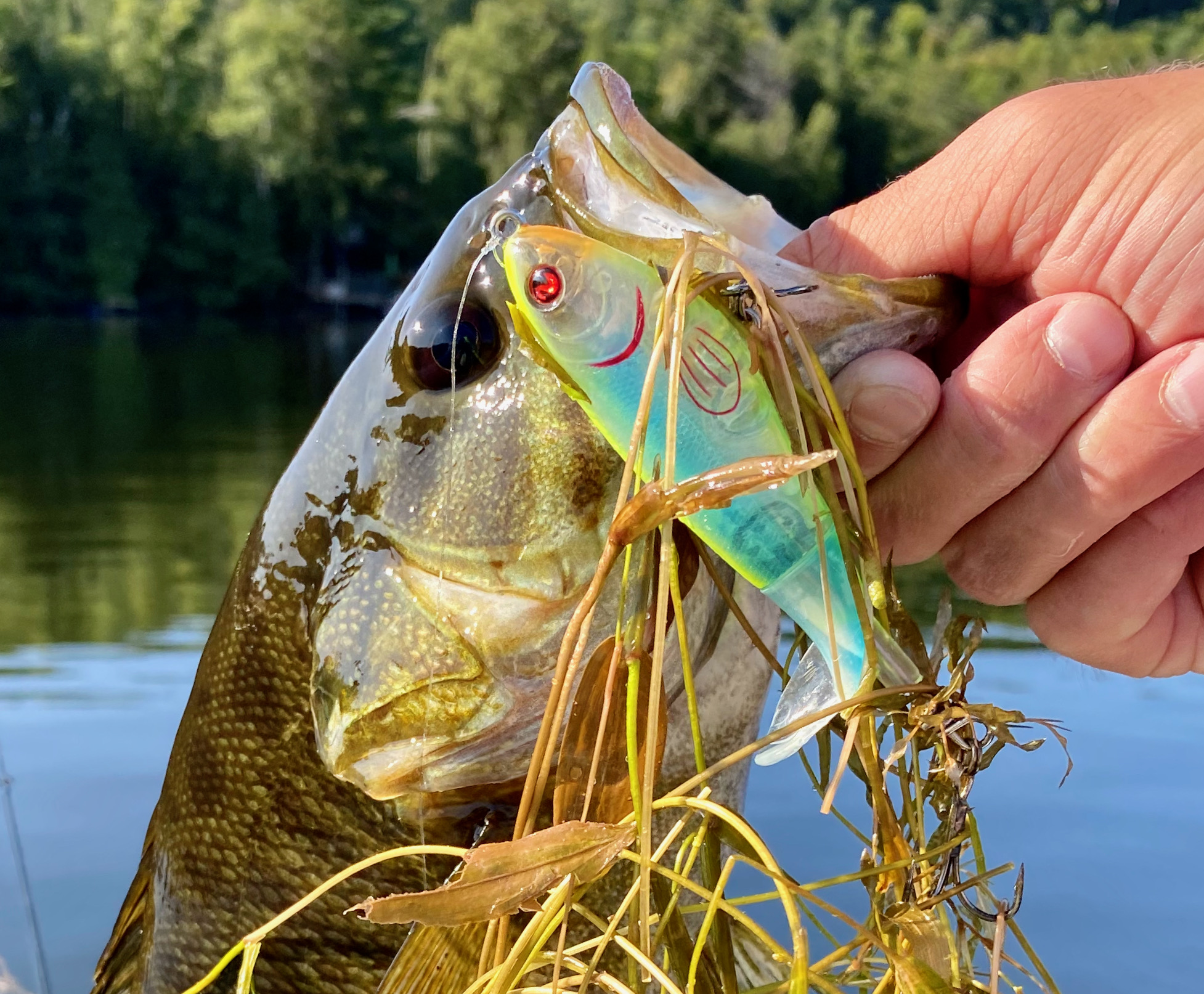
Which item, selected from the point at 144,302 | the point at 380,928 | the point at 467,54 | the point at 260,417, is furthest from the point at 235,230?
the point at 380,928

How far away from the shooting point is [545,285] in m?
1.22

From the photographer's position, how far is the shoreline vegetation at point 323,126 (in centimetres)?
4362

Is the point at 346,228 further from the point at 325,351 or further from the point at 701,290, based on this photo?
the point at 701,290

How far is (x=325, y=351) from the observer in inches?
1283

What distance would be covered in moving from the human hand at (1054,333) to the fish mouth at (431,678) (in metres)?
0.54

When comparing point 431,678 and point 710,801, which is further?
point 431,678

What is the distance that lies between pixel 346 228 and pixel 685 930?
1943 inches

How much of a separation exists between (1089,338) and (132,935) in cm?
180

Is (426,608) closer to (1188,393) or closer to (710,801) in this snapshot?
(710,801)

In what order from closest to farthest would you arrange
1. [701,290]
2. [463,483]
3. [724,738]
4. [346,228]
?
[701,290], [463,483], [724,738], [346,228]

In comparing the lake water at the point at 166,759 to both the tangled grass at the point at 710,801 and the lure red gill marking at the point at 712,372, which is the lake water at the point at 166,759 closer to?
the tangled grass at the point at 710,801

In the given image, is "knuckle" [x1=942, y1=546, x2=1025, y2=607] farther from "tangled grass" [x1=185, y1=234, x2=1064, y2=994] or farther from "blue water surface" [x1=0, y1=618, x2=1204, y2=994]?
"blue water surface" [x1=0, y1=618, x2=1204, y2=994]

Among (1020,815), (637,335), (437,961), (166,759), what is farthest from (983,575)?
(166,759)

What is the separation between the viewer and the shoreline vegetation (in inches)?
1718
